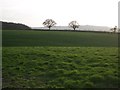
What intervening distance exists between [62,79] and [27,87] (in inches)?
95.1

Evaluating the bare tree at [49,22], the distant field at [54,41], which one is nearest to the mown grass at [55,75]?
the distant field at [54,41]

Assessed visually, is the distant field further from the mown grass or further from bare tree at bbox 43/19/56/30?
bare tree at bbox 43/19/56/30

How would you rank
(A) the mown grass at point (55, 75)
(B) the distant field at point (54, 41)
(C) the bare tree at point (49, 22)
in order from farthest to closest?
(C) the bare tree at point (49, 22), (B) the distant field at point (54, 41), (A) the mown grass at point (55, 75)

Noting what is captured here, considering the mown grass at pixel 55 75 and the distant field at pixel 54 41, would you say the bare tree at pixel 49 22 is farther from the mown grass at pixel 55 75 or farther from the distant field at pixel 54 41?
Answer: the mown grass at pixel 55 75

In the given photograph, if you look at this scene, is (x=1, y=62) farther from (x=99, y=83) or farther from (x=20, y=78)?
(x=99, y=83)

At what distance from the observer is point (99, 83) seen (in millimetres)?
13141

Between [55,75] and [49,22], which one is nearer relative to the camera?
[55,75]

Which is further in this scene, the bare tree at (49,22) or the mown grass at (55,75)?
the bare tree at (49,22)

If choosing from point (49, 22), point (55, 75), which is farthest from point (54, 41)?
point (49, 22)

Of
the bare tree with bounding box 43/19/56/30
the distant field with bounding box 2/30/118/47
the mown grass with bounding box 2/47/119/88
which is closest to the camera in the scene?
the mown grass with bounding box 2/47/119/88

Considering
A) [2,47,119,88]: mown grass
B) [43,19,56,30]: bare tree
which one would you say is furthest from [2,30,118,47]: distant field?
[43,19,56,30]: bare tree

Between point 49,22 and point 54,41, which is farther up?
point 49,22

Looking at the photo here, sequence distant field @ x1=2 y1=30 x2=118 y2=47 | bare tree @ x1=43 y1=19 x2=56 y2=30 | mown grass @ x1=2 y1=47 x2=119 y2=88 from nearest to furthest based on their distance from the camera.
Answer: mown grass @ x1=2 y1=47 x2=119 y2=88, distant field @ x1=2 y1=30 x2=118 y2=47, bare tree @ x1=43 y1=19 x2=56 y2=30

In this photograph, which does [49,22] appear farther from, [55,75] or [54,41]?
[55,75]
